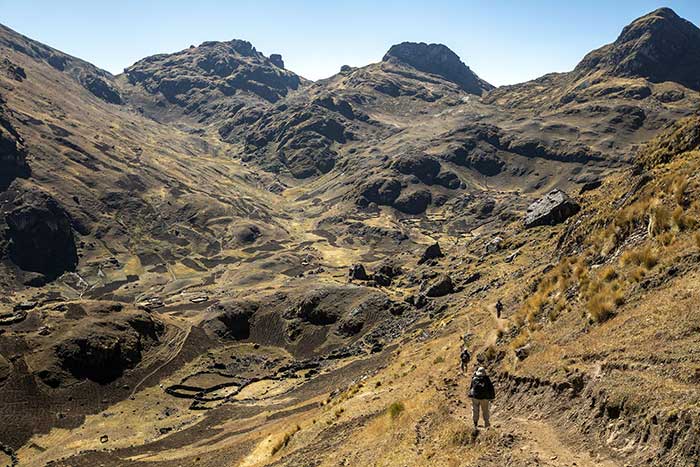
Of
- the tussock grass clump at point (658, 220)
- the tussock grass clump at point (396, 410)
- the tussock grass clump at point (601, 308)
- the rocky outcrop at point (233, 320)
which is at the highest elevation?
the tussock grass clump at point (658, 220)

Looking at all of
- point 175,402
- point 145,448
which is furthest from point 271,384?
point 145,448

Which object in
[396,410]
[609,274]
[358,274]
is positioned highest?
[609,274]

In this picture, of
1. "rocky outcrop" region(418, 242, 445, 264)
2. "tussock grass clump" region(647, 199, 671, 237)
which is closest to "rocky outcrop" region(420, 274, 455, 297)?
"rocky outcrop" region(418, 242, 445, 264)

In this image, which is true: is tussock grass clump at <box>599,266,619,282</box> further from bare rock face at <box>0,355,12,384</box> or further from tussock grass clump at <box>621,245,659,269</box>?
bare rock face at <box>0,355,12,384</box>

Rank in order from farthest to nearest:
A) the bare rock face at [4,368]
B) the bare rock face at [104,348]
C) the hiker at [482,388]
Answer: the bare rock face at [104,348] → the bare rock face at [4,368] → the hiker at [482,388]

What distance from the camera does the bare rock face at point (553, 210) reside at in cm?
9894

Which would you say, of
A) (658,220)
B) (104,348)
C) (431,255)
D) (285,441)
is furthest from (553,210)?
(104,348)

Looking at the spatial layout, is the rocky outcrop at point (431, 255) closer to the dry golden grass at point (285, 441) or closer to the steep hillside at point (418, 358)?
the steep hillside at point (418, 358)

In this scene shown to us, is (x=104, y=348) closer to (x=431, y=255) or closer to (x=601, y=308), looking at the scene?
(x=431, y=255)

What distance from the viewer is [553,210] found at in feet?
328

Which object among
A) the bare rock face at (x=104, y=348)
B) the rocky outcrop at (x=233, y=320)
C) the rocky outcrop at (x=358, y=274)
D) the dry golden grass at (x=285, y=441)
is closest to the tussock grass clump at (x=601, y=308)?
the dry golden grass at (x=285, y=441)

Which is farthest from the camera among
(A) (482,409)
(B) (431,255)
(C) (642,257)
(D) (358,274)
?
(B) (431,255)

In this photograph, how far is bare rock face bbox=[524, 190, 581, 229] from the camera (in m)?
98.9

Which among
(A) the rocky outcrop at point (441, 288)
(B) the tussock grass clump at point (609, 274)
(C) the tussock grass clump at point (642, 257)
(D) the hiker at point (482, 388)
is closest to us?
(D) the hiker at point (482, 388)
